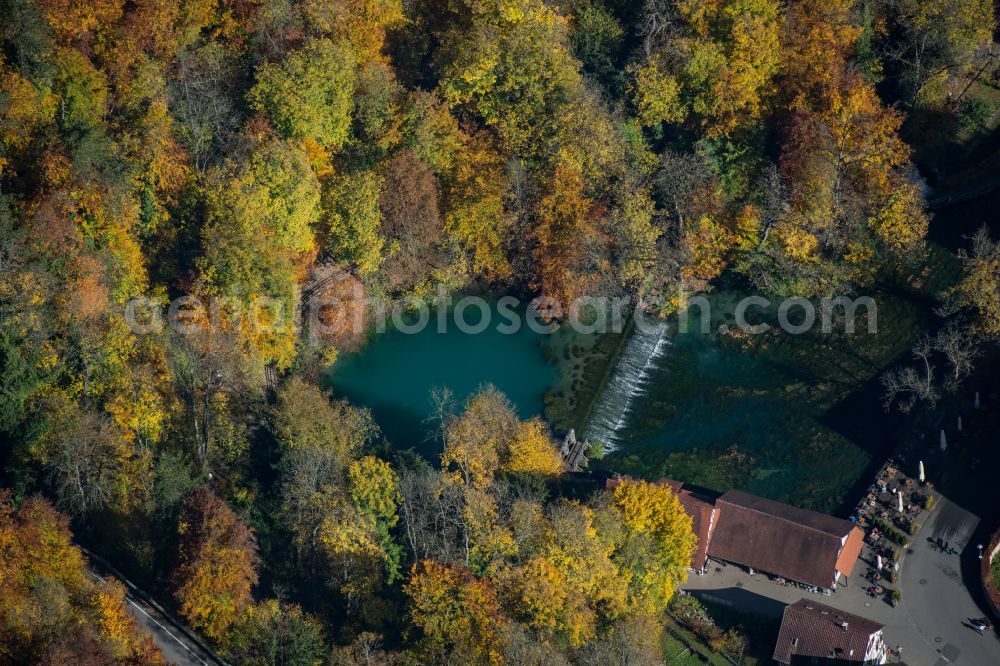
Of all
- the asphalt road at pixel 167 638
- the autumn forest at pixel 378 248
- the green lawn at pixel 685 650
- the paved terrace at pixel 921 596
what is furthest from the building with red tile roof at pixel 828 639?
the asphalt road at pixel 167 638

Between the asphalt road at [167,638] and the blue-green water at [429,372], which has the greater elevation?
the blue-green water at [429,372]

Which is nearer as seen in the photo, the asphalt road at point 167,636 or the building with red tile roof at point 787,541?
the asphalt road at point 167,636

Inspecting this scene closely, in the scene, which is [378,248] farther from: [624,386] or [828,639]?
[828,639]

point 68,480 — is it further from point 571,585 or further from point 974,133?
point 974,133

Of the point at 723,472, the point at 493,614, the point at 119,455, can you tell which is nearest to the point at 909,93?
the point at 723,472

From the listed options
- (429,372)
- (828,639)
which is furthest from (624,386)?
(828,639)

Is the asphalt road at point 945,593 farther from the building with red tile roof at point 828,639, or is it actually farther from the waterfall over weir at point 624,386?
Result: the waterfall over weir at point 624,386
